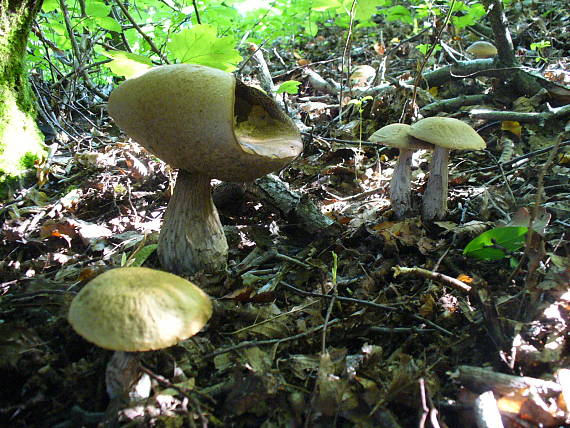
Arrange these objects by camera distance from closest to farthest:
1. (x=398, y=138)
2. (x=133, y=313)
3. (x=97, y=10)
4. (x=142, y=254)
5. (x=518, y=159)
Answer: (x=133, y=313) → (x=142, y=254) → (x=398, y=138) → (x=518, y=159) → (x=97, y=10)

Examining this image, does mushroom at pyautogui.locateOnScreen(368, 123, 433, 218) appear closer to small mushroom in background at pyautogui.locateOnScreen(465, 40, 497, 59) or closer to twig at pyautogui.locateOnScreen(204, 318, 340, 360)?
twig at pyautogui.locateOnScreen(204, 318, 340, 360)

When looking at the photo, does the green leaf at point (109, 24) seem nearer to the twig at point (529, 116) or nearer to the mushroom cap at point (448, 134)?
the mushroom cap at point (448, 134)

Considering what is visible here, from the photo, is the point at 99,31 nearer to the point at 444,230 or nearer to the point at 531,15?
the point at 444,230

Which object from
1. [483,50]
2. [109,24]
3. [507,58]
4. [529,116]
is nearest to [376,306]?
[529,116]

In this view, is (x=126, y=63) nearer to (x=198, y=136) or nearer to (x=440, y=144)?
(x=198, y=136)

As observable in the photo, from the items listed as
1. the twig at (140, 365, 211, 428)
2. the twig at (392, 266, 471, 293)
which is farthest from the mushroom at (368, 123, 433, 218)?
the twig at (140, 365, 211, 428)

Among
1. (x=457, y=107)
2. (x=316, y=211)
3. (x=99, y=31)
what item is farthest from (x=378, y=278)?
(x=99, y=31)

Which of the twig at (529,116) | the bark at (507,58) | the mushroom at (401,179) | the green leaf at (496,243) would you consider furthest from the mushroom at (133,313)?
the bark at (507,58)
